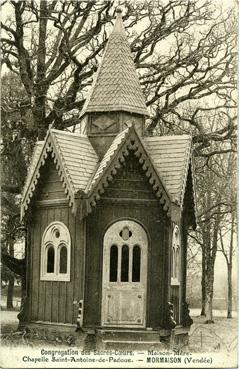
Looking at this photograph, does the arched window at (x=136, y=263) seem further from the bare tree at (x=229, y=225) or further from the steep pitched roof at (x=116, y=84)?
the bare tree at (x=229, y=225)

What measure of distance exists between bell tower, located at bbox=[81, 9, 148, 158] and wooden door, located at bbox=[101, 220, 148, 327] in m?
2.45

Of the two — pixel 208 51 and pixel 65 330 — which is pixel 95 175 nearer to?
pixel 65 330

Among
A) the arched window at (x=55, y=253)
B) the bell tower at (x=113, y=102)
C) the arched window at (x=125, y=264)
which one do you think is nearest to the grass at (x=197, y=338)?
the arched window at (x=55, y=253)

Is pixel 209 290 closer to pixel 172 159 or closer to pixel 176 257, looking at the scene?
pixel 176 257

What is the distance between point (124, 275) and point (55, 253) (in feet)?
6.47

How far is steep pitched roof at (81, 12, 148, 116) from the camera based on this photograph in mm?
17766

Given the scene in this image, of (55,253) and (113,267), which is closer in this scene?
(113,267)

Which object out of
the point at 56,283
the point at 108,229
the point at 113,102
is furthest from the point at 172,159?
the point at 56,283

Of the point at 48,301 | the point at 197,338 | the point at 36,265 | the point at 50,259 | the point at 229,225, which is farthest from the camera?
the point at 229,225

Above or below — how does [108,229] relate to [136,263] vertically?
above

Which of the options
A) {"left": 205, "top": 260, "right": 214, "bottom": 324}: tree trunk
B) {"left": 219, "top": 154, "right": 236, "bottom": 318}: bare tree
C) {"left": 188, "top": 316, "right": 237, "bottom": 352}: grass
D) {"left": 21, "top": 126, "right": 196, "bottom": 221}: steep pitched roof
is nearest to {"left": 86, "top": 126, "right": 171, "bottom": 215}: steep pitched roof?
{"left": 21, "top": 126, "right": 196, "bottom": 221}: steep pitched roof

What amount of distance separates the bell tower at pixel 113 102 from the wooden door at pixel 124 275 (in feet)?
8.03

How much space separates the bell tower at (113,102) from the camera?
1769 cm

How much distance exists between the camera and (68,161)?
16.7 m
